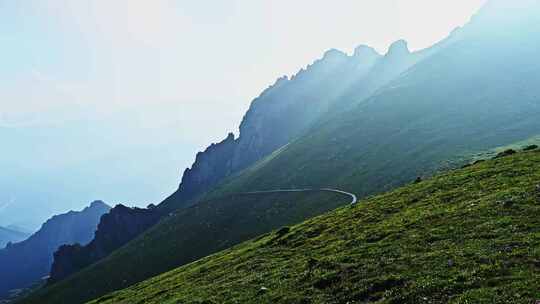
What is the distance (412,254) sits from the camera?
27.4 m

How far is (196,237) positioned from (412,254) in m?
95.0

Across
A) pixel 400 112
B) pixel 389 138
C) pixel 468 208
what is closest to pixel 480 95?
pixel 400 112

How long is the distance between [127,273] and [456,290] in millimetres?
104836

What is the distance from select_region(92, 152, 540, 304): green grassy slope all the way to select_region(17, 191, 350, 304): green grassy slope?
147ft

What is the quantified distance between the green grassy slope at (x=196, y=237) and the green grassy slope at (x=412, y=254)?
44930mm

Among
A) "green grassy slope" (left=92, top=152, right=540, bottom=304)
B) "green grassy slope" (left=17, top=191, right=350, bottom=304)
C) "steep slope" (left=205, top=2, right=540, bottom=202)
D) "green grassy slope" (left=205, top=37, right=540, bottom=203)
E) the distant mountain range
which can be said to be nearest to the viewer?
"green grassy slope" (left=92, top=152, right=540, bottom=304)

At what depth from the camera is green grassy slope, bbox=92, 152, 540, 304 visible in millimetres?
21516

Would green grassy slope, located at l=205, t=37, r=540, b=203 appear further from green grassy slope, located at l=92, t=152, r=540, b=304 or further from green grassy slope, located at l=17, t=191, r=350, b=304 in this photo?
green grassy slope, located at l=92, t=152, r=540, b=304

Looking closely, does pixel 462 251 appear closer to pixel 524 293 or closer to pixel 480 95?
pixel 524 293

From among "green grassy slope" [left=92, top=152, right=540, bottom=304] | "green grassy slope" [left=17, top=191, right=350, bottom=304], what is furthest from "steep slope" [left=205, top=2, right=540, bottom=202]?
"green grassy slope" [left=92, top=152, right=540, bottom=304]

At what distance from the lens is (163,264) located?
349ft

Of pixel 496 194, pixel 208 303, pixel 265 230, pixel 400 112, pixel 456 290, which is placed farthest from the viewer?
pixel 400 112

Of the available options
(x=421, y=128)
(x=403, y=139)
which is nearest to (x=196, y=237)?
(x=403, y=139)

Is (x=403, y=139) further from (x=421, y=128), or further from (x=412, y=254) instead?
(x=412, y=254)
